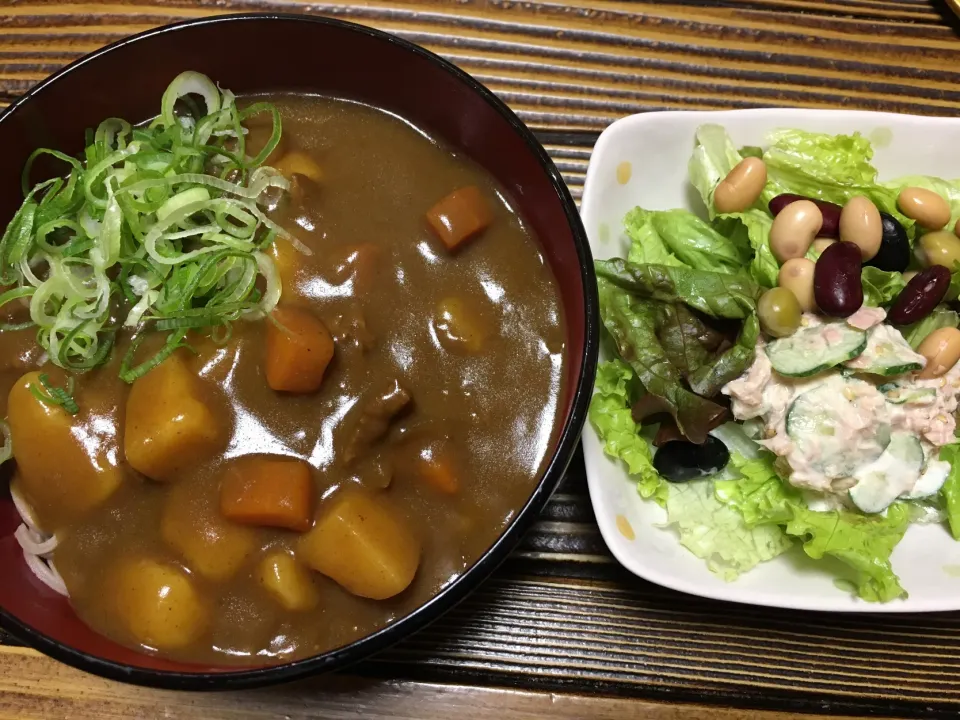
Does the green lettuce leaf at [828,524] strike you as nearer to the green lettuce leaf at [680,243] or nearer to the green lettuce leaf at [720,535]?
the green lettuce leaf at [720,535]

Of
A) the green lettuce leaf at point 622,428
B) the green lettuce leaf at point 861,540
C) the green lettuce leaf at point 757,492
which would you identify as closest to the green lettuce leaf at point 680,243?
the green lettuce leaf at point 622,428

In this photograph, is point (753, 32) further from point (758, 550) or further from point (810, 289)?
point (758, 550)

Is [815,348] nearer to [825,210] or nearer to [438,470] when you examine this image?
[825,210]

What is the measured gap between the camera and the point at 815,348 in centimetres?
207

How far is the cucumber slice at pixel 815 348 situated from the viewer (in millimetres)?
2023

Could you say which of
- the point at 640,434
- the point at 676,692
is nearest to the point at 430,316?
the point at 640,434

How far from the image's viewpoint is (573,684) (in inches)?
82.2

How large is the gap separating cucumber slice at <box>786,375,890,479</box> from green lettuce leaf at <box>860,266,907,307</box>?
0.30m

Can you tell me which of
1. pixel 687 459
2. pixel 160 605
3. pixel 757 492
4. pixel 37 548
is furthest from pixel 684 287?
pixel 37 548

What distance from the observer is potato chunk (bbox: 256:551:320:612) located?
1.62 meters

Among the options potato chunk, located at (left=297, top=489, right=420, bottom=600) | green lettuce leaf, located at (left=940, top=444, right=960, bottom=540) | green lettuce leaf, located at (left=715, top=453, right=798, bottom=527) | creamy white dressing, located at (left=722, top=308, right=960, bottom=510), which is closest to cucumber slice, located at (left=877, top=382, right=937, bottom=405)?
creamy white dressing, located at (left=722, top=308, right=960, bottom=510)

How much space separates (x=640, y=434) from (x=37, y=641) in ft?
5.33

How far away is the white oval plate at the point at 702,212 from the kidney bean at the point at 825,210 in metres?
0.23

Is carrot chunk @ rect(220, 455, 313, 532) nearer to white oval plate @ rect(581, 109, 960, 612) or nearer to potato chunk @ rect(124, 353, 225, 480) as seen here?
potato chunk @ rect(124, 353, 225, 480)
